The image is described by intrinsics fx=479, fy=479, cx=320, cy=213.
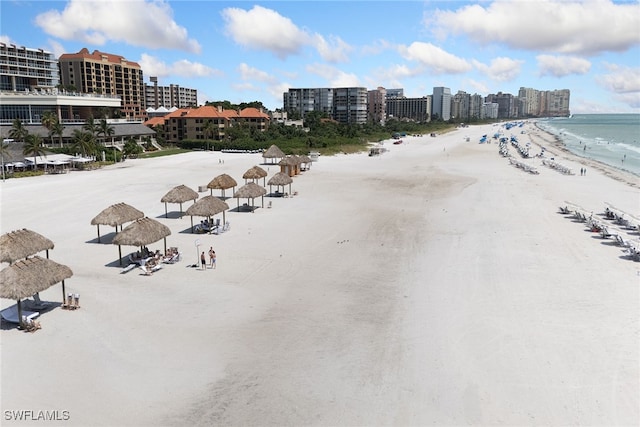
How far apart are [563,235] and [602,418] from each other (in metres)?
16.6

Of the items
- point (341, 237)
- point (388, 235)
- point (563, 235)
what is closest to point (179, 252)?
point (341, 237)

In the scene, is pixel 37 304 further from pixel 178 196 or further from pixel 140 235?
pixel 178 196

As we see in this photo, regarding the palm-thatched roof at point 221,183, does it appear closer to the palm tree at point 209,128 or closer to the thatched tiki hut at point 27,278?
the thatched tiki hut at point 27,278

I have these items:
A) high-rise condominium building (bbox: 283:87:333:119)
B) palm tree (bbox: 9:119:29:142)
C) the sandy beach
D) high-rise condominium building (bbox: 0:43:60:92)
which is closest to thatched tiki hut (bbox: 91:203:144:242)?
the sandy beach

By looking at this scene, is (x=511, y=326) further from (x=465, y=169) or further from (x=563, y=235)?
(x=465, y=169)

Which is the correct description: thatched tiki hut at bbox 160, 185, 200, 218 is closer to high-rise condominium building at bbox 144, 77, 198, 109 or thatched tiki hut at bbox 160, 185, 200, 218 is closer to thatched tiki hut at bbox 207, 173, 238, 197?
thatched tiki hut at bbox 207, 173, 238, 197

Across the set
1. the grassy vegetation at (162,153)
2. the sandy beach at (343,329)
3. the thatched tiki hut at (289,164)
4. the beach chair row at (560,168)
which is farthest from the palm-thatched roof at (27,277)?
the grassy vegetation at (162,153)

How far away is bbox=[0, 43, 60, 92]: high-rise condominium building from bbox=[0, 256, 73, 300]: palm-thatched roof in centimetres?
6962

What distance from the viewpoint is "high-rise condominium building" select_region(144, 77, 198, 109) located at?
159613 mm

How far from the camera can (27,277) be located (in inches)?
570

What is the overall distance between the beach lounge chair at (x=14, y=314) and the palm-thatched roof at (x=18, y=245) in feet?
7.76

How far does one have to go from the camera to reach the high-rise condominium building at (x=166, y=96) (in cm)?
15961

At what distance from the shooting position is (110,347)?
522 inches

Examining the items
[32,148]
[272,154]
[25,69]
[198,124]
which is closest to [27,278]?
[32,148]
